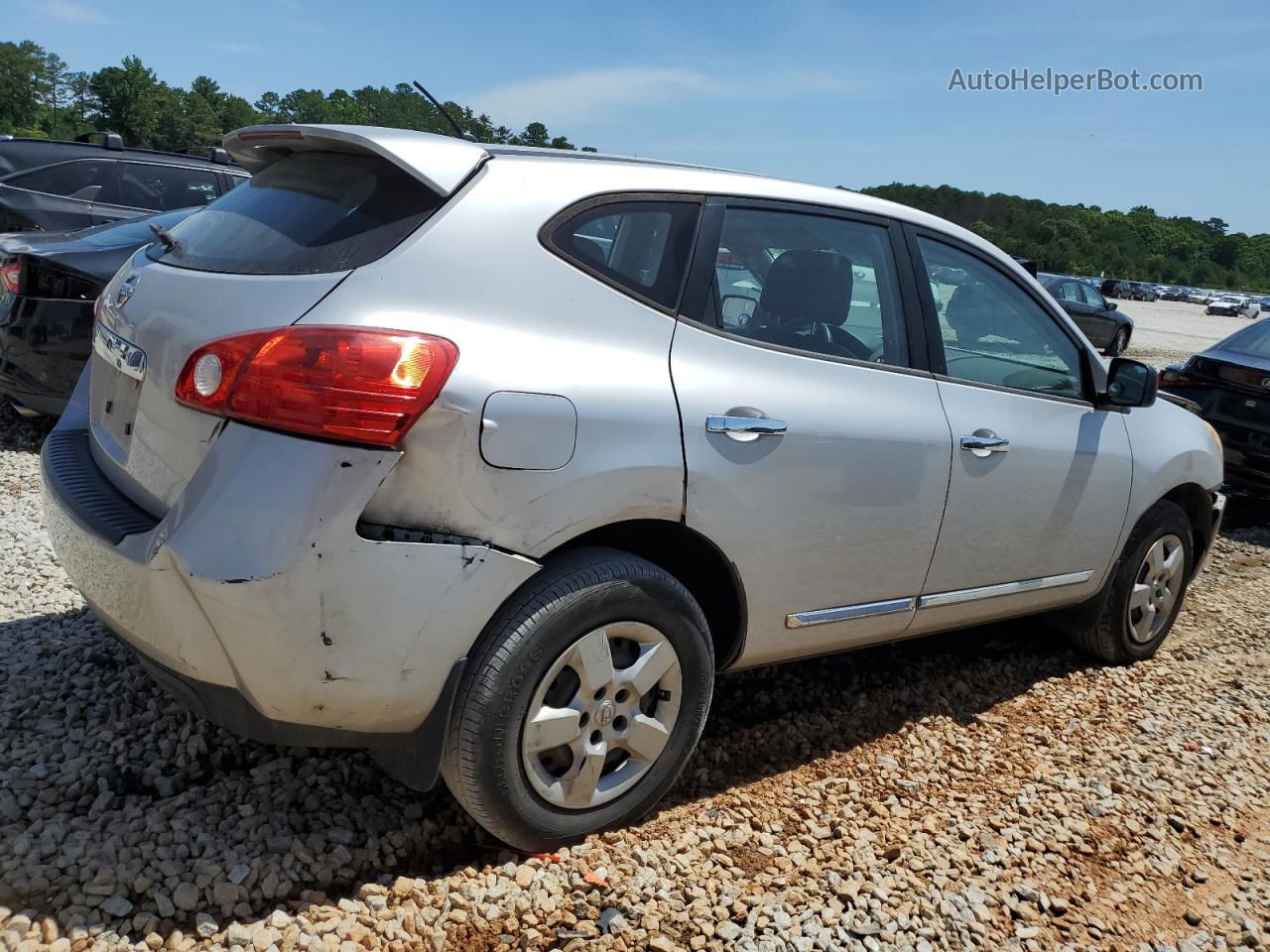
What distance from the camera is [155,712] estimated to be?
326 cm

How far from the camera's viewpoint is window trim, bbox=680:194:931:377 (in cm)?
281

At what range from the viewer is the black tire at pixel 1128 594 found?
436 cm

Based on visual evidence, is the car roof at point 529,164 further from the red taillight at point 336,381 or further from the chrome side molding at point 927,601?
the chrome side molding at point 927,601

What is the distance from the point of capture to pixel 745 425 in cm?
275

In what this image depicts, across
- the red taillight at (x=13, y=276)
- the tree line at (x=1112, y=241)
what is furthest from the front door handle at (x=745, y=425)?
the tree line at (x=1112, y=241)

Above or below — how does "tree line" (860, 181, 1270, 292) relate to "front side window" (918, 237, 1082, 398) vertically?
above

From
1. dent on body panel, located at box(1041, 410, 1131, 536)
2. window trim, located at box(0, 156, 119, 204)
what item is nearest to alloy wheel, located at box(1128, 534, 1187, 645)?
dent on body panel, located at box(1041, 410, 1131, 536)

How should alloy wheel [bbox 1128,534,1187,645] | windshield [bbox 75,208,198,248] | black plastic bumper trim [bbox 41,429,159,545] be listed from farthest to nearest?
windshield [bbox 75,208,198,248] < alloy wheel [bbox 1128,534,1187,645] < black plastic bumper trim [bbox 41,429,159,545]

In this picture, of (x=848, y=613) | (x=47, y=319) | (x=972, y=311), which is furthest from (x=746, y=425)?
(x=47, y=319)

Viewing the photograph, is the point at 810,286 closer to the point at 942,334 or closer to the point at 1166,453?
the point at 942,334

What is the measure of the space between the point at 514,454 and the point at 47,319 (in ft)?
14.9

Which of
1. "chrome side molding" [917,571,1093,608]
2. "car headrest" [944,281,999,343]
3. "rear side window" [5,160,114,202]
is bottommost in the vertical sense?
"chrome side molding" [917,571,1093,608]

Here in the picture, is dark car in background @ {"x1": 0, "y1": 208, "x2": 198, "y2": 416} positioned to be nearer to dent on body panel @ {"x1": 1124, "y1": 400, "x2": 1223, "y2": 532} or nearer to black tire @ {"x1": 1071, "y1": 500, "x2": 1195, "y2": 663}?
dent on body panel @ {"x1": 1124, "y1": 400, "x2": 1223, "y2": 532}

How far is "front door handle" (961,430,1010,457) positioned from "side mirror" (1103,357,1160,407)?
79 cm
